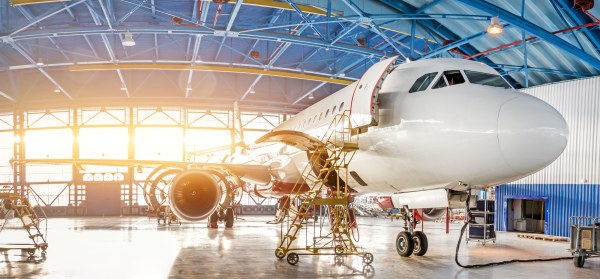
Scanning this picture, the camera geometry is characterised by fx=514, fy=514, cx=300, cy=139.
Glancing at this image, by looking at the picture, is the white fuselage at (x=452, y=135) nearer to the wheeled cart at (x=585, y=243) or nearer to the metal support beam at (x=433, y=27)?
the wheeled cart at (x=585, y=243)

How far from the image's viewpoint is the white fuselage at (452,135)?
7.31 m

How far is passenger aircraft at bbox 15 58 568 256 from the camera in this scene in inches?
289

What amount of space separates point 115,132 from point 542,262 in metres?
34.1

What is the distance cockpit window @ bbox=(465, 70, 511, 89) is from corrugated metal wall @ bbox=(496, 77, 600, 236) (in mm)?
15234

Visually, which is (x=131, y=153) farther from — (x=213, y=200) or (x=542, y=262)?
(x=542, y=262)

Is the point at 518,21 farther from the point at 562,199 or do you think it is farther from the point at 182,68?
the point at 182,68

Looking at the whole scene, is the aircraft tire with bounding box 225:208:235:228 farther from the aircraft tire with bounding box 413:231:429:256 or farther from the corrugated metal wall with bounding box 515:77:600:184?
the corrugated metal wall with bounding box 515:77:600:184

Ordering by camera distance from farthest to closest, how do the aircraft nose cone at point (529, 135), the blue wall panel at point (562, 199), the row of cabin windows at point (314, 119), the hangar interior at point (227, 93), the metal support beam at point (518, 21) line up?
the blue wall panel at point (562, 199)
the metal support beam at point (518, 21)
the hangar interior at point (227, 93)
the row of cabin windows at point (314, 119)
the aircraft nose cone at point (529, 135)

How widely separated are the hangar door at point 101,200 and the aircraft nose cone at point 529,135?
36.9 meters

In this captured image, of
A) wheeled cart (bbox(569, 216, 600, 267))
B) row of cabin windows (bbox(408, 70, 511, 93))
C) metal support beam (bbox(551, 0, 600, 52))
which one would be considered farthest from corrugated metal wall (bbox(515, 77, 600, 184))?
row of cabin windows (bbox(408, 70, 511, 93))

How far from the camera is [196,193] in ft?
41.9

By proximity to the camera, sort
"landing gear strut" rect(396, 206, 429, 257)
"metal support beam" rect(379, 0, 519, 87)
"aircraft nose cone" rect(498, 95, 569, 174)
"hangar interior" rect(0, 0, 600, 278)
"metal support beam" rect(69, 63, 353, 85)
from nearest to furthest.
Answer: "aircraft nose cone" rect(498, 95, 569, 174)
"landing gear strut" rect(396, 206, 429, 257)
"hangar interior" rect(0, 0, 600, 278)
"metal support beam" rect(379, 0, 519, 87)
"metal support beam" rect(69, 63, 353, 85)

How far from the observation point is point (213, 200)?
1275 centimetres


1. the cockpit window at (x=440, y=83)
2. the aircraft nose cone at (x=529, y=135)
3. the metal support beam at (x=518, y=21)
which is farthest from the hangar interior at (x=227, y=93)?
the aircraft nose cone at (x=529, y=135)
